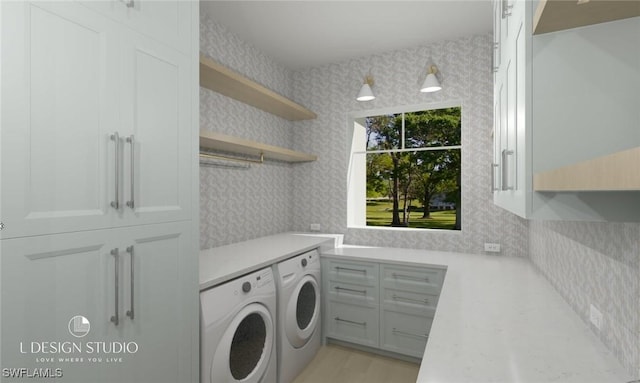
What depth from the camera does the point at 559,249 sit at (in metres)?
1.72

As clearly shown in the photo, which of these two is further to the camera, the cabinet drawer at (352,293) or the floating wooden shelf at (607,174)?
the cabinet drawer at (352,293)

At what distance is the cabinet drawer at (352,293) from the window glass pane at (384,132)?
2.07 meters

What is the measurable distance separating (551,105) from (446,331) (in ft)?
2.97

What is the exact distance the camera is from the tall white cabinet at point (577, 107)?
77 cm

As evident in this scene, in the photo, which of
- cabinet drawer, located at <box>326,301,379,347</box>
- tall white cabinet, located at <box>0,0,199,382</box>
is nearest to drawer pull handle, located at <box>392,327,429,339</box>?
cabinet drawer, located at <box>326,301,379,347</box>

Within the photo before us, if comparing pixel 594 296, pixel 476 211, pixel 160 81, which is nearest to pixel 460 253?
pixel 476 211

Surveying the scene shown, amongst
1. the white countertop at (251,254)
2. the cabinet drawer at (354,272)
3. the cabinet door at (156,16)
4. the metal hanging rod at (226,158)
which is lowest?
the cabinet drawer at (354,272)

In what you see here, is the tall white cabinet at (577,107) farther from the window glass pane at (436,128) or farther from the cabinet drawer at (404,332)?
the window glass pane at (436,128)

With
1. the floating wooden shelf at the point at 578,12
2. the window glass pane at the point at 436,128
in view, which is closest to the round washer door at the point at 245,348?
the floating wooden shelf at the point at 578,12

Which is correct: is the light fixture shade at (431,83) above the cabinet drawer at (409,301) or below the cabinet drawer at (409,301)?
above

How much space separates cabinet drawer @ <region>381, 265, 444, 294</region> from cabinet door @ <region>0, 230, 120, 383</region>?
1933 mm

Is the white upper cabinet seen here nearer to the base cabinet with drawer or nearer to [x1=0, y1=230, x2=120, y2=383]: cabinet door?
[x1=0, y1=230, x2=120, y2=383]: cabinet door

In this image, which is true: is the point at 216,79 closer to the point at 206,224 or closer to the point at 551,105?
the point at 206,224

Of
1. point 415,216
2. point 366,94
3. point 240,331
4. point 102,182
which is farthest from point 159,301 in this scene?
point 415,216
